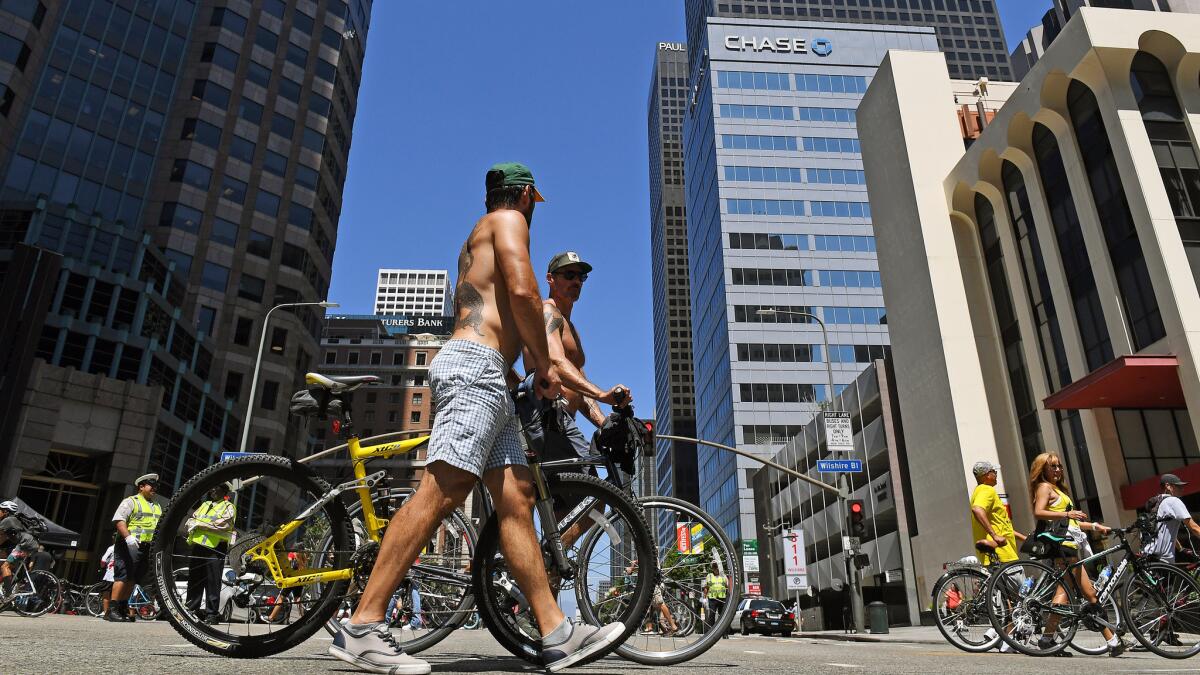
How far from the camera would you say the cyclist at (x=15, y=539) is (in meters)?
11.4

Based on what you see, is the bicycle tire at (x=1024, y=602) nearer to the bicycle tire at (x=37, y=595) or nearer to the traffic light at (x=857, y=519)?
the traffic light at (x=857, y=519)

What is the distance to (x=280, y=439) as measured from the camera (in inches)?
1911

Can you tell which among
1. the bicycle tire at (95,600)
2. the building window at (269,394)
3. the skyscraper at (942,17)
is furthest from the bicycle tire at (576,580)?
the skyscraper at (942,17)

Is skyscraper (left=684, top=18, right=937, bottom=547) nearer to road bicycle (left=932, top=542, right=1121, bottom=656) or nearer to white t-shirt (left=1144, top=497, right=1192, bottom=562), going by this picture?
white t-shirt (left=1144, top=497, right=1192, bottom=562)

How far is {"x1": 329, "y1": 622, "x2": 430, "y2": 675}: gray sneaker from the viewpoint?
2654mm

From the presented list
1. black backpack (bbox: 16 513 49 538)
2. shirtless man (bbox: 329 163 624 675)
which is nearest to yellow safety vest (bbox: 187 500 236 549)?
shirtless man (bbox: 329 163 624 675)

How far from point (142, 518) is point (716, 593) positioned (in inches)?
332

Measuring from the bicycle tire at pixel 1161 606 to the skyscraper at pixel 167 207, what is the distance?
3658 cm

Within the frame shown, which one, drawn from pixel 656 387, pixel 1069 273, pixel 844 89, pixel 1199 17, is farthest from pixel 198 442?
pixel 656 387

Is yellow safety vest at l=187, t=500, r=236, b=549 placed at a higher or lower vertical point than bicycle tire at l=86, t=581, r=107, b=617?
higher

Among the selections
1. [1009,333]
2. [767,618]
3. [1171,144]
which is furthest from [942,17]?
[767,618]

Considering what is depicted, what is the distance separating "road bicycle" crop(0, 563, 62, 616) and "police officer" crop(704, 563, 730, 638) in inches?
483

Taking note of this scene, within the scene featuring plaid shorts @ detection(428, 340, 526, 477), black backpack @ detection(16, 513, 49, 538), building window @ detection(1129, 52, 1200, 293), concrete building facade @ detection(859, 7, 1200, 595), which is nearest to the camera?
plaid shorts @ detection(428, 340, 526, 477)

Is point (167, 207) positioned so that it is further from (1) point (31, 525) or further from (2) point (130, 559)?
(2) point (130, 559)
